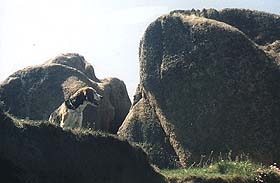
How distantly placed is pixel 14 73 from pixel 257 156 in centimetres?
1325

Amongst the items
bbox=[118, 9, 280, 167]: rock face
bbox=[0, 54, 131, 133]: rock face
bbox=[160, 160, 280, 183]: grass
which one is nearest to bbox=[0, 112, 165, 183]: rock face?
bbox=[160, 160, 280, 183]: grass

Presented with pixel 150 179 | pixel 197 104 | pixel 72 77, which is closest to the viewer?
pixel 150 179

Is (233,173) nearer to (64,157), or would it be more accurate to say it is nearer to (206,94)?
(206,94)

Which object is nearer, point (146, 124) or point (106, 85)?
point (146, 124)

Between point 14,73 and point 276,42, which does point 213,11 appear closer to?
point 276,42

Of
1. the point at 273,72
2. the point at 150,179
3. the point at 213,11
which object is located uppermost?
the point at 213,11

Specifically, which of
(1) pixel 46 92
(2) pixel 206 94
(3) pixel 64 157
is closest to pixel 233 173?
(2) pixel 206 94

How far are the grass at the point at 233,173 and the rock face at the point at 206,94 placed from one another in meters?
1.64

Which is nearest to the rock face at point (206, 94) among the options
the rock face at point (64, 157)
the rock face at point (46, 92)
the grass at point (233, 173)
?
the grass at point (233, 173)

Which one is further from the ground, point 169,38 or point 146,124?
point 169,38

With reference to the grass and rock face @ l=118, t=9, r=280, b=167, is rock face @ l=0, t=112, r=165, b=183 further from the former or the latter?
rock face @ l=118, t=9, r=280, b=167

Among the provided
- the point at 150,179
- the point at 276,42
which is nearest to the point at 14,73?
the point at 276,42

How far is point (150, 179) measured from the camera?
11414 mm

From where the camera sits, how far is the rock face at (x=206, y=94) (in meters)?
15.5
